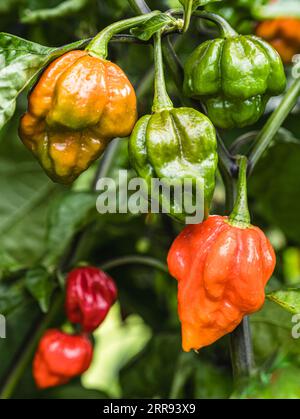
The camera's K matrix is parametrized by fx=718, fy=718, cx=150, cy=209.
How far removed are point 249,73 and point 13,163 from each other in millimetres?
825

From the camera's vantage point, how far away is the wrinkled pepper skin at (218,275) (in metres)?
0.65

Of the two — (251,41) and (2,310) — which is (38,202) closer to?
(2,310)

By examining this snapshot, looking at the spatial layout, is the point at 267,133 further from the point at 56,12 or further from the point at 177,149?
the point at 56,12

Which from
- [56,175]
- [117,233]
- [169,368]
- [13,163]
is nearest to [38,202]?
[13,163]

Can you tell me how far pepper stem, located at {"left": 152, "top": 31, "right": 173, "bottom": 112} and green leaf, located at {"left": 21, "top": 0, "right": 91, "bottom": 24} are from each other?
0.44m

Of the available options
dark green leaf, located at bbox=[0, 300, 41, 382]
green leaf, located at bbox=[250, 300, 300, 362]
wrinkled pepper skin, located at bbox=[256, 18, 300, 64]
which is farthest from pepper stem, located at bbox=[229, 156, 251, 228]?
dark green leaf, located at bbox=[0, 300, 41, 382]

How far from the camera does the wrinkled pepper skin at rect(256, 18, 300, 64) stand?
3.51 ft

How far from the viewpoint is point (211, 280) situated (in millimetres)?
A: 651

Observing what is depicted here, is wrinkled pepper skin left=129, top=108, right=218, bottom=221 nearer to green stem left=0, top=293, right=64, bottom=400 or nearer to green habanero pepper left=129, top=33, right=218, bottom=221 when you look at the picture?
green habanero pepper left=129, top=33, right=218, bottom=221

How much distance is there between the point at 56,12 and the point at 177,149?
50cm

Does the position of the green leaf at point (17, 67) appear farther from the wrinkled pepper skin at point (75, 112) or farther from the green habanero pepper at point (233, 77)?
the green habanero pepper at point (233, 77)

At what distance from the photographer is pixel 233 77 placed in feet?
2.14
